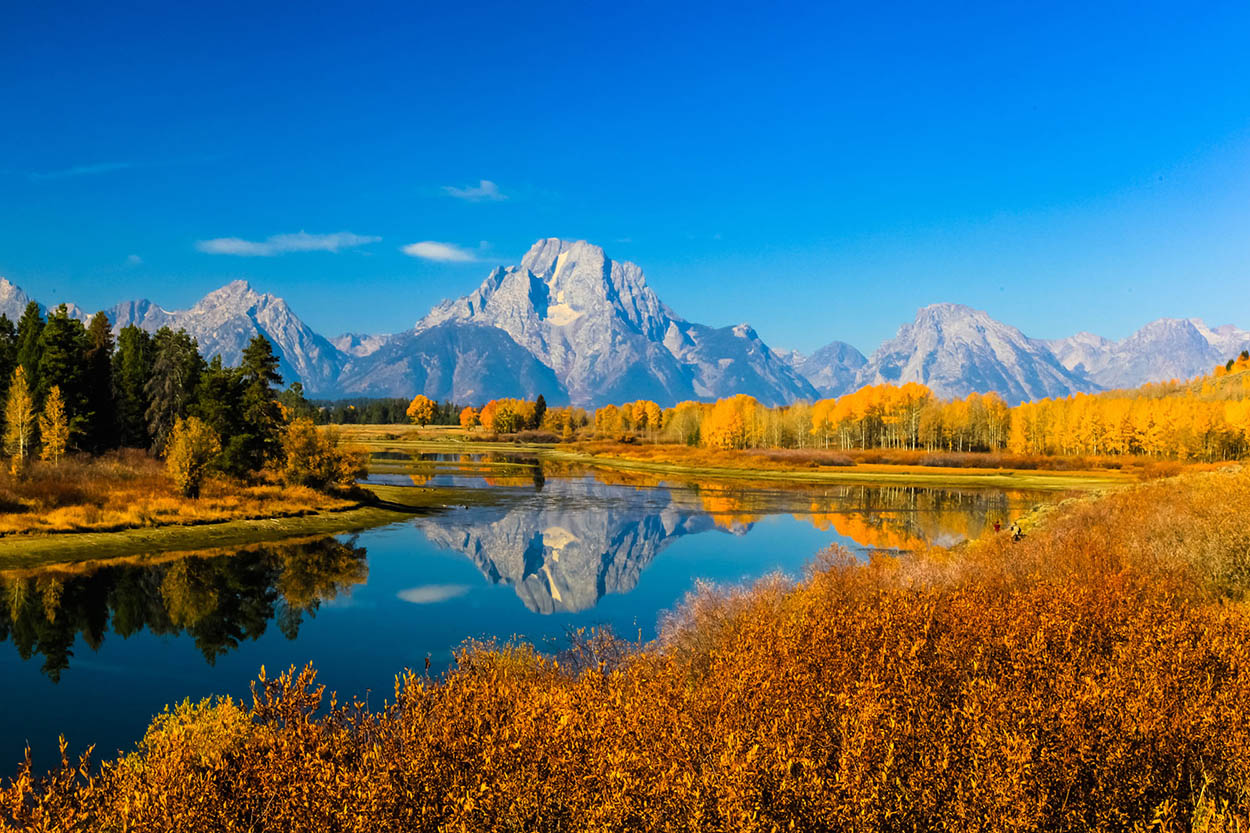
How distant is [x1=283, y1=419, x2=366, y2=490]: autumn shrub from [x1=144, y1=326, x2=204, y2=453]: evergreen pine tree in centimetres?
1324

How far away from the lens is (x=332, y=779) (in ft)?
26.6

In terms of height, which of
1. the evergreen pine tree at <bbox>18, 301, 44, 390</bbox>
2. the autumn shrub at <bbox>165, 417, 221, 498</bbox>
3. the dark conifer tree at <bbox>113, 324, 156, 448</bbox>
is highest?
the evergreen pine tree at <bbox>18, 301, 44, 390</bbox>

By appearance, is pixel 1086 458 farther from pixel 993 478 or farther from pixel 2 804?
pixel 2 804

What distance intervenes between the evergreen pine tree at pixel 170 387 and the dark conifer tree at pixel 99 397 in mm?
3960

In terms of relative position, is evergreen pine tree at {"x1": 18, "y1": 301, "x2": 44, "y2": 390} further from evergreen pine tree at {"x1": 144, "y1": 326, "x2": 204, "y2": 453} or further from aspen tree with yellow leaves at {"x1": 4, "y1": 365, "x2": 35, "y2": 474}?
aspen tree with yellow leaves at {"x1": 4, "y1": 365, "x2": 35, "y2": 474}

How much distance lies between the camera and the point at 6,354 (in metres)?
74.8

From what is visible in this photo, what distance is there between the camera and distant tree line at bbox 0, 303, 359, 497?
56281 mm

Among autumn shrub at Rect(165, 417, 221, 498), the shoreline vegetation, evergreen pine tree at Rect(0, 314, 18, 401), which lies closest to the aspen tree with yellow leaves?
evergreen pine tree at Rect(0, 314, 18, 401)

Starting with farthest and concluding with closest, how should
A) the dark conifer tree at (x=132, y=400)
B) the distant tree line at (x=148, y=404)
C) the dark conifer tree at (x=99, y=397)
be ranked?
the dark conifer tree at (x=132, y=400) → the dark conifer tree at (x=99, y=397) → the distant tree line at (x=148, y=404)

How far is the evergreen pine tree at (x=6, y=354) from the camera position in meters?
70.6

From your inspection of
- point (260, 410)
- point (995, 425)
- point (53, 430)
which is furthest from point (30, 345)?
point (995, 425)

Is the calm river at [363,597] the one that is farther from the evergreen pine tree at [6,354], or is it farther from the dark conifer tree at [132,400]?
the evergreen pine tree at [6,354]

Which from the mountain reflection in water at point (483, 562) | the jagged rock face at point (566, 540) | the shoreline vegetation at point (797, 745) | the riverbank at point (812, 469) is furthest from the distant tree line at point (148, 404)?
the shoreline vegetation at point (797, 745)

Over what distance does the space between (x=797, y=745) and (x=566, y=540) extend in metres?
Result: 42.8
